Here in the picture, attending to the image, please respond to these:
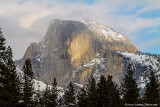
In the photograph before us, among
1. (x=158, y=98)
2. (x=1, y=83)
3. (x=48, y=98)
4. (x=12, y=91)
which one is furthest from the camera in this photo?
(x=48, y=98)

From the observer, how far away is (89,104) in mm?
70250

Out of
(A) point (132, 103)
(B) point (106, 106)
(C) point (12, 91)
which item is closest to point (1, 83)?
(C) point (12, 91)

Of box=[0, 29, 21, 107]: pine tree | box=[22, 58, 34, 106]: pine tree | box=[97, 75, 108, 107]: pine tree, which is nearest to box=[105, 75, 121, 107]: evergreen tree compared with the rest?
box=[97, 75, 108, 107]: pine tree

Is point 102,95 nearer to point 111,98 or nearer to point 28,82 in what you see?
point 111,98

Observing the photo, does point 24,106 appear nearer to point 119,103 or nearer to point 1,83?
point 1,83

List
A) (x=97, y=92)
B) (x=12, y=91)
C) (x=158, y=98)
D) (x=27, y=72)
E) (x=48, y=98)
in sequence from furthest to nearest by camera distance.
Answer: (x=48, y=98)
(x=158, y=98)
(x=97, y=92)
(x=27, y=72)
(x=12, y=91)

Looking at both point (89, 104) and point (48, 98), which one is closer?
point (89, 104)

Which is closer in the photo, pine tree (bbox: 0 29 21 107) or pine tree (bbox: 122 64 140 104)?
pine tree (bbox: 0 29 21 107)

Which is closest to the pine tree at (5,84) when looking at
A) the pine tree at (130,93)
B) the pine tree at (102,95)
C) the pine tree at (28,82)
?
the pine tree at (28,82)

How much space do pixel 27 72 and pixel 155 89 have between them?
1424 inches

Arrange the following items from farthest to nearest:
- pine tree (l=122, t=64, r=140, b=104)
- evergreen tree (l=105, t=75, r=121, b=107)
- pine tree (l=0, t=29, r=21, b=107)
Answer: pine tree (l=122, t=64, r=140, b=104), evergreen tree (l=105, t=75, r=121, b=107), pine tree (l=0, t=29, r=21, b=107)

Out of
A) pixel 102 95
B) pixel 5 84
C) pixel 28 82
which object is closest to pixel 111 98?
pixel 102 95

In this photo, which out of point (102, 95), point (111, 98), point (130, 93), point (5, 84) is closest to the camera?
point (5, 84)

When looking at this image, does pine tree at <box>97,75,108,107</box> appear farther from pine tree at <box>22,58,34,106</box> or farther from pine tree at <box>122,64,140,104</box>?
pine tree at <box>22,58,34,106</box>
